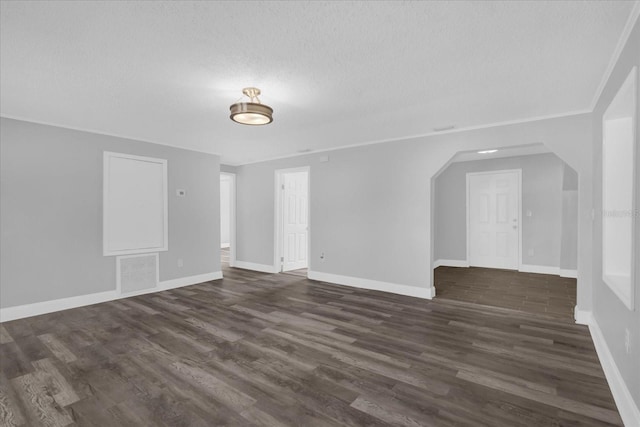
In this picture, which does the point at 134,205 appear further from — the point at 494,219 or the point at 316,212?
the point at 494,219

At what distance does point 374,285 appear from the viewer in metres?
5.09

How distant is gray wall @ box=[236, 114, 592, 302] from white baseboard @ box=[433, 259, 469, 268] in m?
2.70

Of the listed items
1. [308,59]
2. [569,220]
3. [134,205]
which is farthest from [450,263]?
[134,205]

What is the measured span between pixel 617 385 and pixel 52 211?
5934 millimetres

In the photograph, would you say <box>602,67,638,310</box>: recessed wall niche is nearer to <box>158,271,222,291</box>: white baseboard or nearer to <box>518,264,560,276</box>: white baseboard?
<box>518,264,560,276</box>: white baseboard

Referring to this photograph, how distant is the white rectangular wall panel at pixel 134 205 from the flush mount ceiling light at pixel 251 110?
2695mm

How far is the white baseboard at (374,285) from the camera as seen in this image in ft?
15.1

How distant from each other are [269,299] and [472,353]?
2.76 meters

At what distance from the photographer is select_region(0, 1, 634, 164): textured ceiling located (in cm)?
184

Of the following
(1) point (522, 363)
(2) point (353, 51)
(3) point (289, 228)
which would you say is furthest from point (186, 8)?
(3) point (289, 228)

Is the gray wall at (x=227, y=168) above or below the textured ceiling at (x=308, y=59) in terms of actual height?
below

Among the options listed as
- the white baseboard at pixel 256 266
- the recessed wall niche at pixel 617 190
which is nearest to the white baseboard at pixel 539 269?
the recessed wall niche at pixel 617 190

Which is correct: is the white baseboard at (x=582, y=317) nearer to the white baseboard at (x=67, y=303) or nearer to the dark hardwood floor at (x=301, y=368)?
the dark hardwood floor at (x=301, y=368)

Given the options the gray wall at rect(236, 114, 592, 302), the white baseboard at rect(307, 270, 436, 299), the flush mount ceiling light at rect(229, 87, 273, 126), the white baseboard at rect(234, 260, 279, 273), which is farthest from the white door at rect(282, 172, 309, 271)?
the flush mount ceiling light at rect(229, 87, 273, 126)
